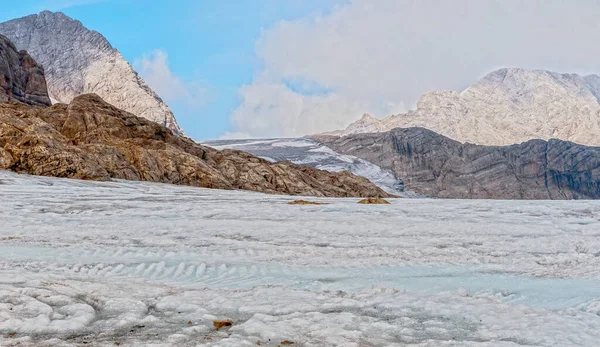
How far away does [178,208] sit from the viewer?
1848 cm

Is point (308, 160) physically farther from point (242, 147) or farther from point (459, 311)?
point (459, 311)

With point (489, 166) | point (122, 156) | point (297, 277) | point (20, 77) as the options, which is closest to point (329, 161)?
point (489, 166)

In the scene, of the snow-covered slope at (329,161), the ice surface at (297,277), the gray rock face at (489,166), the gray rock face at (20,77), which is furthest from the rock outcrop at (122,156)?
the gray rock face at (489,166)

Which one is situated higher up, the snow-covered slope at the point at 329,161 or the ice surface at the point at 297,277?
the snow-covered slope at the point at 329,161

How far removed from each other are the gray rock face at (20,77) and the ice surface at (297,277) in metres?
88.5

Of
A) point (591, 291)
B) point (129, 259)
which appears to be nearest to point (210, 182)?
point (129, 259)

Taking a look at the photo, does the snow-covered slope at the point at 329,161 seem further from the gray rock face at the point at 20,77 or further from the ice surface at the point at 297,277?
the ice surface at the point at 297,277

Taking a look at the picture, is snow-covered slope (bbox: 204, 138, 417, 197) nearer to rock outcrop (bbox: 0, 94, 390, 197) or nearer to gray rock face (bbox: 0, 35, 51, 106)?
gray rock face (bbox: 0, 35, 51, 106)

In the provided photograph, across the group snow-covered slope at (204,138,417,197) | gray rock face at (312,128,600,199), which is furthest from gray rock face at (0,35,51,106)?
gray rock face at (312,128,600,199)

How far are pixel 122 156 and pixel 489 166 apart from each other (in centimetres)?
13789

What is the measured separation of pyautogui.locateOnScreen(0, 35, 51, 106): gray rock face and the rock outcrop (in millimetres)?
38436

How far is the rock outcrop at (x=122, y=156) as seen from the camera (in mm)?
38750

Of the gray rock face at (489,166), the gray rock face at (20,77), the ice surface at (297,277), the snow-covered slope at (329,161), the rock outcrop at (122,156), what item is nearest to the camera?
the ice surface at (297,277)

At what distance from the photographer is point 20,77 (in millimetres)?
98500
